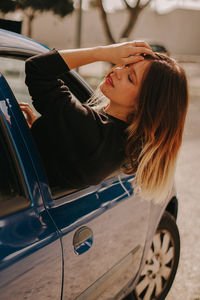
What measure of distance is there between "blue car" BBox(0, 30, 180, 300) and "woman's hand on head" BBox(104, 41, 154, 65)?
34cm

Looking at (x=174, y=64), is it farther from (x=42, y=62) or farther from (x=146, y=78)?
(x=42, y=62)

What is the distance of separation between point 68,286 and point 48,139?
0.63 metres

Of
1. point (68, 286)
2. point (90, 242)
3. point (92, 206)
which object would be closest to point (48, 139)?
point (92, 206)

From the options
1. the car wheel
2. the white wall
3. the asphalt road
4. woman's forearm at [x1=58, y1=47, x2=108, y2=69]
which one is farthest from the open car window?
the white wall

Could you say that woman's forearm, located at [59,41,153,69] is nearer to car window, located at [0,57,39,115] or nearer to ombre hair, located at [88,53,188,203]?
ombre hair, located at [88,53,188,203]

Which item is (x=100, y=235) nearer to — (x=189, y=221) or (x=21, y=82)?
(x=21, y=82)

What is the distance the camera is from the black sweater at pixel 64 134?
1.61 metres

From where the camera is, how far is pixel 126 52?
1772mm

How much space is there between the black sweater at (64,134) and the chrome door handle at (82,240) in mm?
204

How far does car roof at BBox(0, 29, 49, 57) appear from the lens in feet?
5.20

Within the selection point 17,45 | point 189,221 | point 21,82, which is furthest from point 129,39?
point 17,45

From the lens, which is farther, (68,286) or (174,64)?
(174,64)

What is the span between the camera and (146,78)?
5.77 feet

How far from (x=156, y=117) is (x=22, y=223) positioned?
792 mm
